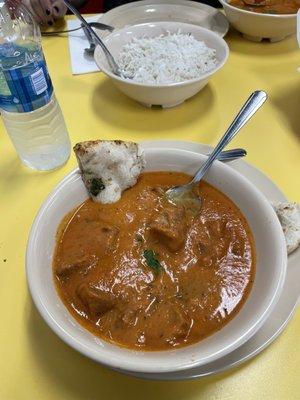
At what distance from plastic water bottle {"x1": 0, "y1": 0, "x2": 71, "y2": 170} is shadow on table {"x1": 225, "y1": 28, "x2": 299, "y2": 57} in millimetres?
917

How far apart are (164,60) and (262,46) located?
1.81ft

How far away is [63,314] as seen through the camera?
2.41 feet

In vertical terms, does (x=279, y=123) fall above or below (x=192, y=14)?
below

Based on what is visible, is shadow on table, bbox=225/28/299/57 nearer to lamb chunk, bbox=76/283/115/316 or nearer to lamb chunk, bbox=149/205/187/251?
lamb chunk, bbox=149/205/187/251

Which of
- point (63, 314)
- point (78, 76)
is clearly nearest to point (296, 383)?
point (63, 314)

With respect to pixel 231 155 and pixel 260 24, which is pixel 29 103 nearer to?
pixel 231 155

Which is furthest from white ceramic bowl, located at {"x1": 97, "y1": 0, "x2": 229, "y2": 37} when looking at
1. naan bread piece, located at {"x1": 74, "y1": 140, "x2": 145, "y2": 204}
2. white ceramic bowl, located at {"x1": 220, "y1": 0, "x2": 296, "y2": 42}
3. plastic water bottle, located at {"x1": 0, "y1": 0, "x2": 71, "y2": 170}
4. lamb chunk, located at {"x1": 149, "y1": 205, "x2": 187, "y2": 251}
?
lamb chunk, located at {"x1": 149, "y1": 205, "x2": 187, "y2": 251}

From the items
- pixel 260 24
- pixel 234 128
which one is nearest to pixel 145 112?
pixel 234 128

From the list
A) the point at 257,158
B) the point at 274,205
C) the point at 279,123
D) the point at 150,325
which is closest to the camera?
the point at 150,325

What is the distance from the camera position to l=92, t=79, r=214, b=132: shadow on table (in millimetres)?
1378

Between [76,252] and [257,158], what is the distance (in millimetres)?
678

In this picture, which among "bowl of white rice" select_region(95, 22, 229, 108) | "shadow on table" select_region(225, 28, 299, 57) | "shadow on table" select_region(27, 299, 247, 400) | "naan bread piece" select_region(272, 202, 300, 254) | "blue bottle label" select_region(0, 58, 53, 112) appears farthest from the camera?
"shadow on table" select_region(225, 28, 299, 57)

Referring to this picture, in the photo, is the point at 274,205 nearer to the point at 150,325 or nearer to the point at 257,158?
the point at 257,158

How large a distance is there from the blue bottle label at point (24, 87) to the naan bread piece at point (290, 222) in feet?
2.28
